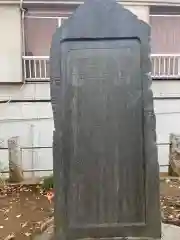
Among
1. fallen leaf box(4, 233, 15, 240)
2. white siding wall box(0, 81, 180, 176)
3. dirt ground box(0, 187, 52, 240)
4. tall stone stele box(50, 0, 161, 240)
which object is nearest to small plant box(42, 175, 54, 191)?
dirt ground box(0, 187, 52, 240)

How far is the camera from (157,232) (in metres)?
4.16

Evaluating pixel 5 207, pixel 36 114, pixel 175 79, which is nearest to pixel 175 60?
pixel 175 79

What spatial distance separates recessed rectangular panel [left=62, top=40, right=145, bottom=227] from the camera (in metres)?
4.08

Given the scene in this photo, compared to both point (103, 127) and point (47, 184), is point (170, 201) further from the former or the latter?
point (103, 127)

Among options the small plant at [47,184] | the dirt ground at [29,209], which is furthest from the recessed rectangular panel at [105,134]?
the small plant at [47,184]

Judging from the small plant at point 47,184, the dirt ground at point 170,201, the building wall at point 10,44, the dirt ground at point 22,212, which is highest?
the building wall at point 10,44

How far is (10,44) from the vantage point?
34.5 ft

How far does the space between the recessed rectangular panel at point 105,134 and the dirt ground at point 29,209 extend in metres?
1.82

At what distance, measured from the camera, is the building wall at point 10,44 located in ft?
34.4

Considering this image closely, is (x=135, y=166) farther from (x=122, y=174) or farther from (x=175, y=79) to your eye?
(x=175, y=79)

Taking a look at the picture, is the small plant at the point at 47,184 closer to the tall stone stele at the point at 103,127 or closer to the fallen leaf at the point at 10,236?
the fallen leaf at the point at 10,236

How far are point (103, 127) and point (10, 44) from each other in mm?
7049

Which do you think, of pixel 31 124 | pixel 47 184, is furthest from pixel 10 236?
pixel 31 124

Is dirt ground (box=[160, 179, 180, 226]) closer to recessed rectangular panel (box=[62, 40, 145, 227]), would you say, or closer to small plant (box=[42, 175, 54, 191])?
recessed rectangular panel (box=[62, 40, 145, 227])
